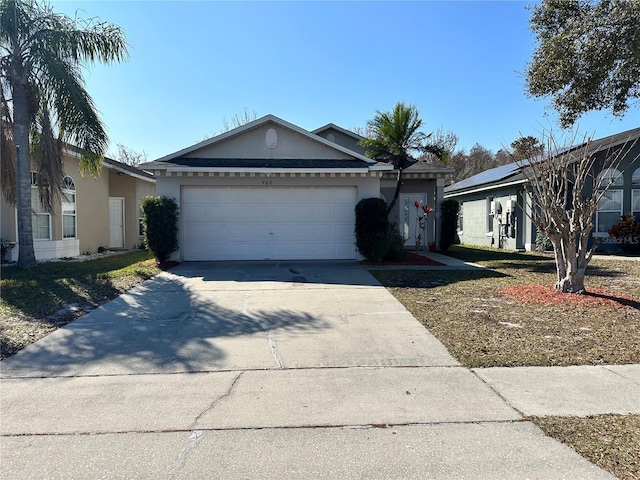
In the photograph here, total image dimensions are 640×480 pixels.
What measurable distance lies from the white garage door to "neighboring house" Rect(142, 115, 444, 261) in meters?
0.03

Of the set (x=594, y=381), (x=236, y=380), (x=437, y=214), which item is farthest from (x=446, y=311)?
(x=437, y=214)

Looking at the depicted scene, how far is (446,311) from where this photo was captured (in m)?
6.86

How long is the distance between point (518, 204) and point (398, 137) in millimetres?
5965

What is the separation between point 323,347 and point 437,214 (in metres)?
12.9

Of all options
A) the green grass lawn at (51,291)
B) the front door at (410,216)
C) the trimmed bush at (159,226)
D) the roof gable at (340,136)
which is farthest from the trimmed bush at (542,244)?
the green grass lawn at (51,291)

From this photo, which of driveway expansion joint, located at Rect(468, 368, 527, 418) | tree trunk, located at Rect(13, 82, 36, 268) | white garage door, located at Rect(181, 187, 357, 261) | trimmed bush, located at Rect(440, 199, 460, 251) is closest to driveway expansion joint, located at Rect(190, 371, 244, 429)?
driveway expansion joint, located at Rect(468, 368, 527, 418)

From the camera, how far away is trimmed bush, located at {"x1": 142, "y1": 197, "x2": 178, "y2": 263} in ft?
39.6

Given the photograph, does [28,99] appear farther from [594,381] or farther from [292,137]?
[594,381]

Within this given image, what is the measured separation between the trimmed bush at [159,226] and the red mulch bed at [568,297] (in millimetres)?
9033

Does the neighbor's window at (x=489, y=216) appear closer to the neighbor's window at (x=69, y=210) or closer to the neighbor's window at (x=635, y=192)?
the neighbor's window at (x=635, y=192)

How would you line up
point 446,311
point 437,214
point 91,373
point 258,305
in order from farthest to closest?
point 437,214
point 258,305
point 446,311
point 91,373

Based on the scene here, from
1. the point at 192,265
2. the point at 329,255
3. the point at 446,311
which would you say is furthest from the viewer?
the point at 329,255

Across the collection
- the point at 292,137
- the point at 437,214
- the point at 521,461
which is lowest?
the point at 521,461

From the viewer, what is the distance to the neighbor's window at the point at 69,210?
14.8 meters
